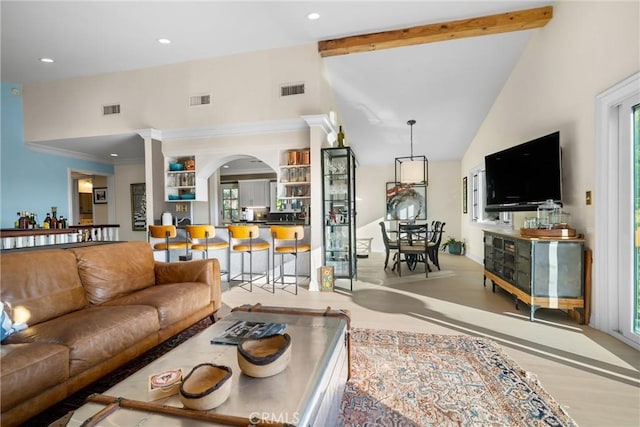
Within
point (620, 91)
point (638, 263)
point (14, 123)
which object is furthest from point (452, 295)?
point (14, 123)

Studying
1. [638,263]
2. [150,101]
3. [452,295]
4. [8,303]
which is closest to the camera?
[8,303]

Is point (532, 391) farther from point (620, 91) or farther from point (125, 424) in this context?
point (620, 91)

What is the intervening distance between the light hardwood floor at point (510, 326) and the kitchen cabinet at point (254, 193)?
16.8 ft

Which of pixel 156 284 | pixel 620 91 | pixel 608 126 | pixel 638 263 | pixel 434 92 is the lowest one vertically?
pixel 156 284

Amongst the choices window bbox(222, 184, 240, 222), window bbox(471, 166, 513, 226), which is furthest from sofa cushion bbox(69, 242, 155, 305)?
window bbox(222, 184, 240, 222)

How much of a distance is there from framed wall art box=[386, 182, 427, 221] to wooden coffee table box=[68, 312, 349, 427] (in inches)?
288

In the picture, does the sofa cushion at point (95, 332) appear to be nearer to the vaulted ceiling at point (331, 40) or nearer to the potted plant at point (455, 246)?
the vaulted ceiling at point (331, 40)

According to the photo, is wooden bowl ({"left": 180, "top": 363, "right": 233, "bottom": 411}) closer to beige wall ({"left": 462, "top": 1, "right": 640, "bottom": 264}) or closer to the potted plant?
beige wall ({"left": 462, "top": 1, "right": 640, "bottom": 264})

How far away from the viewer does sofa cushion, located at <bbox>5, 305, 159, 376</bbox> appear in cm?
163

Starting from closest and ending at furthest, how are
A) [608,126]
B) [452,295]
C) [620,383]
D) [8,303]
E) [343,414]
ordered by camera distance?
[343,414], [8,303], [620,383], [608,126], [452,295]

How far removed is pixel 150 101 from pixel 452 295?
585 centimetres

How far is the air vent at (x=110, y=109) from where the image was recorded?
5320mm

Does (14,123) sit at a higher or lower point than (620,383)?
higher

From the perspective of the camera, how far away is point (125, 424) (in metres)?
1.00
